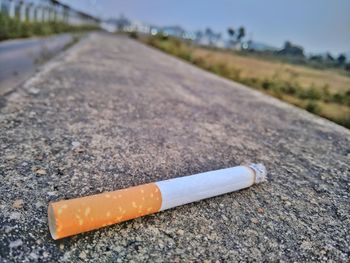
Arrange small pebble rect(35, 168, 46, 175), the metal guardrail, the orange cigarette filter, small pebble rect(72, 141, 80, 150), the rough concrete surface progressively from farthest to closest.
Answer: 1. the metal guardrail
2. small pebble rect(72, 141, 80, 150)
3. small pebble rect(35, 168, 46, 175)
4. the rough concrete surface
5. the orange cigarette filter

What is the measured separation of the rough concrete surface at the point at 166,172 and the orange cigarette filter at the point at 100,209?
76 mm

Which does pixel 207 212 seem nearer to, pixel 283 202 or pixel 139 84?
pixel 283 202

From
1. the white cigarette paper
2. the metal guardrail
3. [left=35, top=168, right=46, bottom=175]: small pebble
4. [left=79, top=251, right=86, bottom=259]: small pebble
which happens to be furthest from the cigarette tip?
the metal guardrail

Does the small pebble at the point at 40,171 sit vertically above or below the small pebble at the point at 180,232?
above

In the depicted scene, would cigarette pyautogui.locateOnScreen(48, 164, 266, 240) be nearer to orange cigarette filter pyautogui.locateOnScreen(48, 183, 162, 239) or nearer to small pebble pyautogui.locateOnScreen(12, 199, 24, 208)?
orange cigarette filter pyautogui.locateOnScreen(48, 183, 162, 239)

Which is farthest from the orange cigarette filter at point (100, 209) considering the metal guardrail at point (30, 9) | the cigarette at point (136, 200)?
the metal guardrail at point (30, 9)

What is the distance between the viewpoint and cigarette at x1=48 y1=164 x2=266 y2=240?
112 centimetres

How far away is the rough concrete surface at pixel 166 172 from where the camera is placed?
1231 mm

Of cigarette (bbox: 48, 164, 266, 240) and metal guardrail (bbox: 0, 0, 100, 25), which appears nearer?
cigarette (bbox: 48, 164, 266, 240)

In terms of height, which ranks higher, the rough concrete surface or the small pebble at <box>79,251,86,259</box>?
the rough concrete surface

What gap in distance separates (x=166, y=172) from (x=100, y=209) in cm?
70

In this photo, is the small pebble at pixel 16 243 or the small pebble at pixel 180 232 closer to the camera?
the small pebble at pixel 16 243

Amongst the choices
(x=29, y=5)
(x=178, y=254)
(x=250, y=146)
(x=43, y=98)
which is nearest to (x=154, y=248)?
(x=178, y=254)

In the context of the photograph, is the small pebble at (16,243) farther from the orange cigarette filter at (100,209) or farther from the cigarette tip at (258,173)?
the cigarette tip at (258,173)
